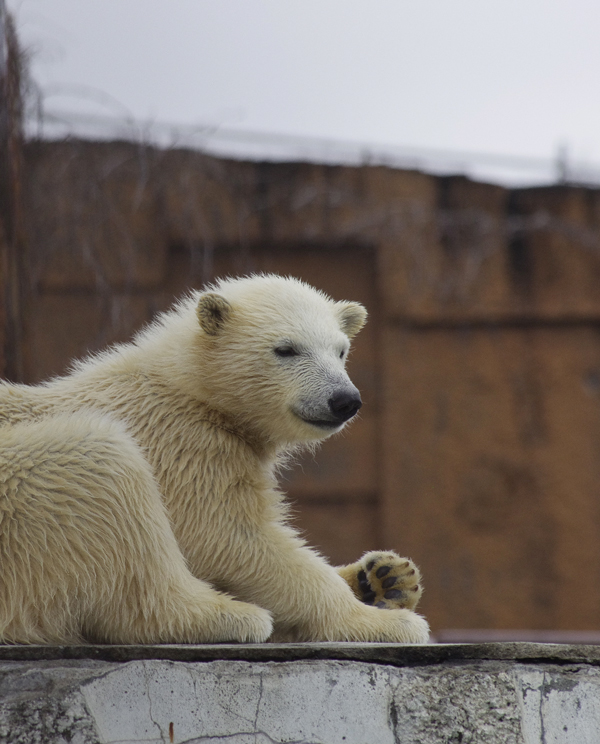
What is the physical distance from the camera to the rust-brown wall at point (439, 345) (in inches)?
289

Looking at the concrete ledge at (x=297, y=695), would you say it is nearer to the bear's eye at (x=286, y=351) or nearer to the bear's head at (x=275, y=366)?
the bear's head at (x=275, y=366)

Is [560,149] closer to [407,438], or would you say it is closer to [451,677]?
[407,438]

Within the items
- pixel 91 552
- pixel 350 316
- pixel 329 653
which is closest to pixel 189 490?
pixel 91 552

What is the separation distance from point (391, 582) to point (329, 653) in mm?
755

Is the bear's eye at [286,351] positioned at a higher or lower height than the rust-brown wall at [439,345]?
lower

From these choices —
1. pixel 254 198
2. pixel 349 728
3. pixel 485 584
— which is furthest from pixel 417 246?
pixel 349 728

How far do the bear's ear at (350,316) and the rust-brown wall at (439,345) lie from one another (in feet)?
13.2

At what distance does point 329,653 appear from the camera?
2.18 metres

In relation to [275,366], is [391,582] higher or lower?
lower

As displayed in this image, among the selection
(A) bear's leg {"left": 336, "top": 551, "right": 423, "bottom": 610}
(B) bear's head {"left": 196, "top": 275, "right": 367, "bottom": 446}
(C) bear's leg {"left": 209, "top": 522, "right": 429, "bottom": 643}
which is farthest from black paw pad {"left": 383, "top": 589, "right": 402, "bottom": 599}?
(B) bear's head {"left": 196, "top": 275, "right": 367, "bottom": 446}

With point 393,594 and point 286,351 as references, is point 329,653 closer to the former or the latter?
point 393,594

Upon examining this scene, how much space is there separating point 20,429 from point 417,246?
17.8 feet

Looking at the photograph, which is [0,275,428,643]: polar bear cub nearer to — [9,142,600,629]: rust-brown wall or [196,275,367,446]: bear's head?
[196,275,367,446]: bear's head

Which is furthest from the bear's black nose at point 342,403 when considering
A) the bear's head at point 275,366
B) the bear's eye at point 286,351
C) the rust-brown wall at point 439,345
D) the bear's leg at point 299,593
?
the rust-brown wall at point 439,345
